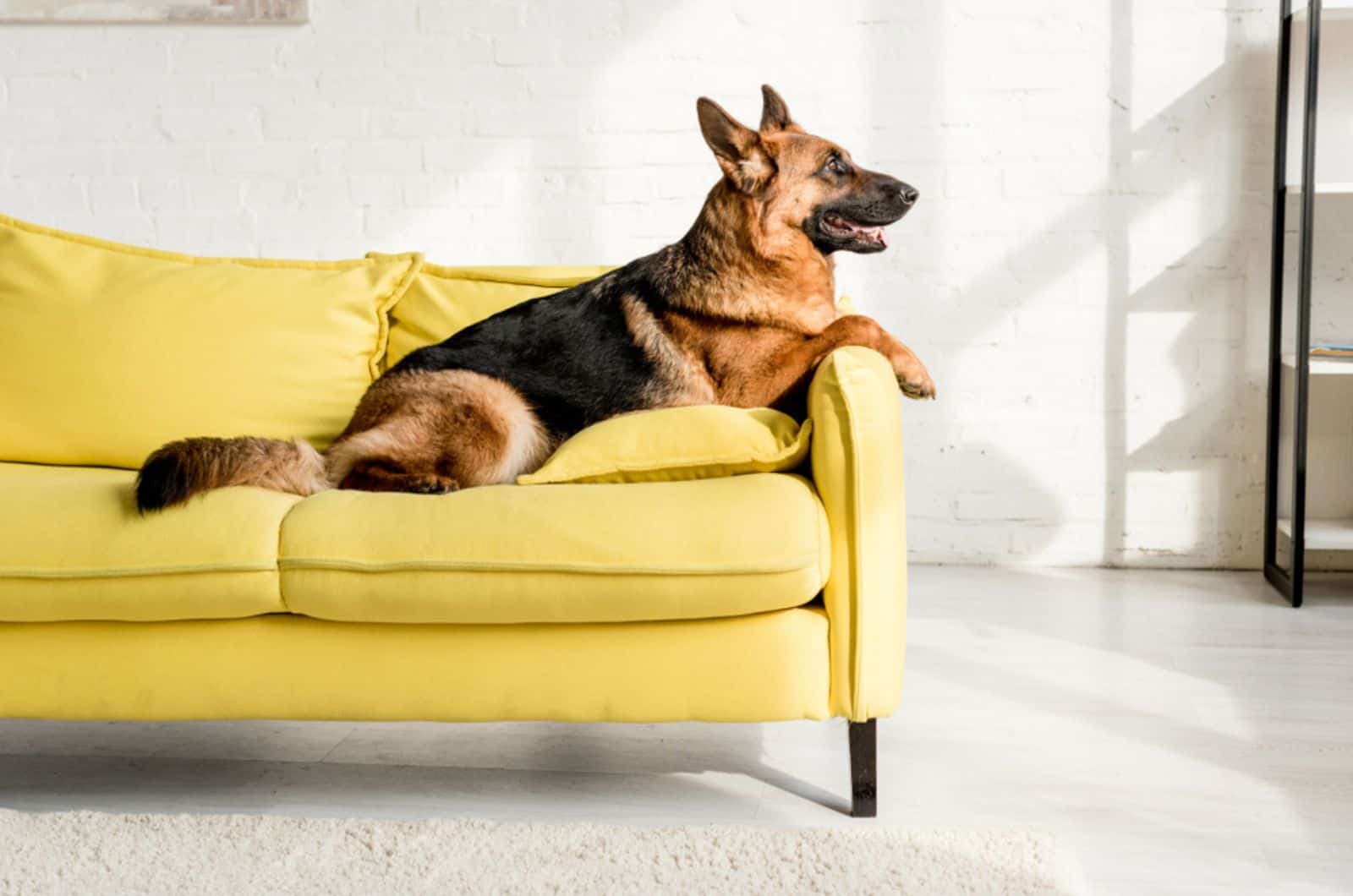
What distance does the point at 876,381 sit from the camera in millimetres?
2064

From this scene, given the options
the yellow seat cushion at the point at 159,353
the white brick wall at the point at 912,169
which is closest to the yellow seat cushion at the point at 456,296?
the yellow seat cushion at the point at 159,353

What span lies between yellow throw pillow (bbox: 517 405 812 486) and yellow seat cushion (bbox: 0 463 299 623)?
426mm

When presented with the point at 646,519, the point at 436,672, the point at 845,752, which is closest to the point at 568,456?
the point at 646,519

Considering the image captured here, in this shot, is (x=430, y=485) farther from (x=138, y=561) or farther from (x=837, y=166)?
(x=837, y=166)

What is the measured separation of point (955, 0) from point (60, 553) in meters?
2.72

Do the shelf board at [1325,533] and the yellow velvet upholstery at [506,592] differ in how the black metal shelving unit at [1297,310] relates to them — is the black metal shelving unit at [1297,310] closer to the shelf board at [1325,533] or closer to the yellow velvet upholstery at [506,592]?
the shelf board at [1325,533]

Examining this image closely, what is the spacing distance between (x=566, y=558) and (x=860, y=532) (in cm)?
43

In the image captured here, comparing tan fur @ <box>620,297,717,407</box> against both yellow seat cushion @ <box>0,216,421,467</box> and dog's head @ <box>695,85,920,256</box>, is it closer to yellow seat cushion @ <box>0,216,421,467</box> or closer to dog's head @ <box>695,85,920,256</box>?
dog's head @ <box>695,85,920,256</box>

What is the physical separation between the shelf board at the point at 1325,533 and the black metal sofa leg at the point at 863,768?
180cm

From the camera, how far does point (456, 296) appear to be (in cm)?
286

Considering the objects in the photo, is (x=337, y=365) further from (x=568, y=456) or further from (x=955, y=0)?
(x=955, y=0)

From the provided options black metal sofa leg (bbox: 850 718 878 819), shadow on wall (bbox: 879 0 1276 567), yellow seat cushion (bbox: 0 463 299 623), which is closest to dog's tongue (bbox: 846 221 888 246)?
black metal sofa leg (bbox: 850 718 878 819)

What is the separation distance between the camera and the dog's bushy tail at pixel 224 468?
204 cm

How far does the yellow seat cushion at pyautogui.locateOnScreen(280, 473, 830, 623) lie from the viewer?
77.2 inches
